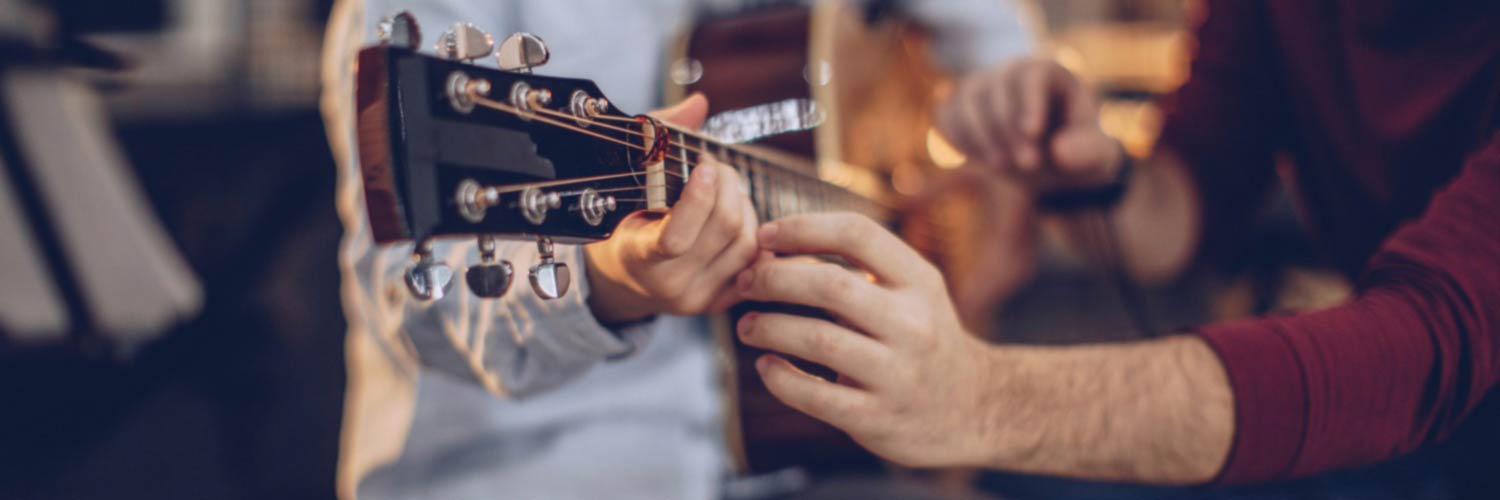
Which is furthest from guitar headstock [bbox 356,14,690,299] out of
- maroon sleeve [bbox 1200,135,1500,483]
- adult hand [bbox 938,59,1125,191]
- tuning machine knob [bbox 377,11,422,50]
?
adult hand [bbox 938,59,1125,191]

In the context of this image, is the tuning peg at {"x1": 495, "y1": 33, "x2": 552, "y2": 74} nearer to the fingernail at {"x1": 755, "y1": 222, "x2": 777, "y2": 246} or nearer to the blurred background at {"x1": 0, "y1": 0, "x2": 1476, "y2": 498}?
the fingernail at {"x1": 755, "y1": 222, "x2": 777, "y2": 246}

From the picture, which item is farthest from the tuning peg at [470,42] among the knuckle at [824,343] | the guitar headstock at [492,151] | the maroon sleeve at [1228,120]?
the maroon sleeve at [1228,120]

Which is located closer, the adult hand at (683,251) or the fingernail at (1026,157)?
the adult hand at (683,251)

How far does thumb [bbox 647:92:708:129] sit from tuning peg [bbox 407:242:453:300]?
162 mm

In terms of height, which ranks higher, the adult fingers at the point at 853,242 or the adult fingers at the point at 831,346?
the adult fingers at the point at 853,242

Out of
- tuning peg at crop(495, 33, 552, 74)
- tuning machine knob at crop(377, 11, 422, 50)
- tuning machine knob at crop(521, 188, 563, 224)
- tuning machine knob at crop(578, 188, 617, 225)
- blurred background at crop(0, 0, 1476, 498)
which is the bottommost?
blurred background at crop(0, 0, 1476, 498)

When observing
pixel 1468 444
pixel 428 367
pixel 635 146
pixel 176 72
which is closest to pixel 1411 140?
pixel 1468 444

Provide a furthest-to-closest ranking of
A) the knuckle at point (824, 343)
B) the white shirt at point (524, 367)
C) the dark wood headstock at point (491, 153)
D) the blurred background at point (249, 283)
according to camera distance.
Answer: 1. the blurred background at point (249, 283)
2. the white shirt at point (524, 367)
3. the knuckle at point (824, 343)
4. the dark wood headstock at point (491, 153)

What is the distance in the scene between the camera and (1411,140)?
2.38ft

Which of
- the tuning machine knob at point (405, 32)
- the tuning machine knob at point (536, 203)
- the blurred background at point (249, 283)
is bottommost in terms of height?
the blurred background at point (249, 283)

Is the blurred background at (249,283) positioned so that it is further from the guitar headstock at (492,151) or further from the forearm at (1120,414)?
the guitar headstock at (492,151)

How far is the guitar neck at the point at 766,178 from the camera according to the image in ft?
1.52

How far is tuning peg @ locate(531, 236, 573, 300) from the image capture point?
403mm

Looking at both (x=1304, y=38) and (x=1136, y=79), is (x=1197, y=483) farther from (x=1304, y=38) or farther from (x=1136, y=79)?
(x=1136, y=79)
